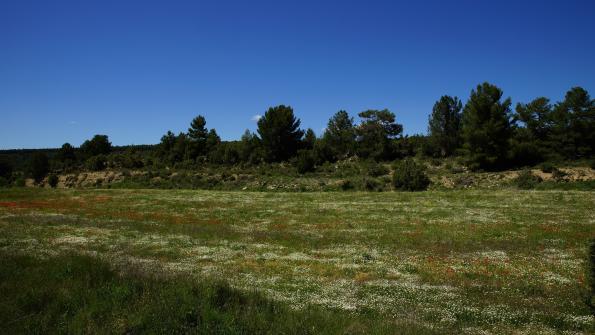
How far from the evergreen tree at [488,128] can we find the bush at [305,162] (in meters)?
31.1

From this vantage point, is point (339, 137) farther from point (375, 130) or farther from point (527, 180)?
point (527, 180)

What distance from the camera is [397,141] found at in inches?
3583

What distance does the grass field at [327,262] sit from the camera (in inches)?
380

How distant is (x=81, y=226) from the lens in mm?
28953

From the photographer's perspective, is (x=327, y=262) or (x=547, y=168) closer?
(x=327, y=262)

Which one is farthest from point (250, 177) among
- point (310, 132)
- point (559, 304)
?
point (559, 304)

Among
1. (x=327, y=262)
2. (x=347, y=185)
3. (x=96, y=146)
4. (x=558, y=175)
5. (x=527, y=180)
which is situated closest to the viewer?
(x=327, y=262)

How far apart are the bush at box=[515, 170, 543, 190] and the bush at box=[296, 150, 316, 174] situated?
127 ft

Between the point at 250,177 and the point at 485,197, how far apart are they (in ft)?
153

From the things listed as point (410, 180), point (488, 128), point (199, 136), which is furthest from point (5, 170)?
point (488, 128)

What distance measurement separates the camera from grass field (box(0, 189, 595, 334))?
31.7 ft

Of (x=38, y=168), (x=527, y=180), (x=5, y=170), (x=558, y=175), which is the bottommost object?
(x=527, y=180)

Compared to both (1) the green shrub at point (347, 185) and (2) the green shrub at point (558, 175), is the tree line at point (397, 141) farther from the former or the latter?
(1) the green shrub at point (347, 185)

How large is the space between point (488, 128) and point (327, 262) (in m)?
53.4
